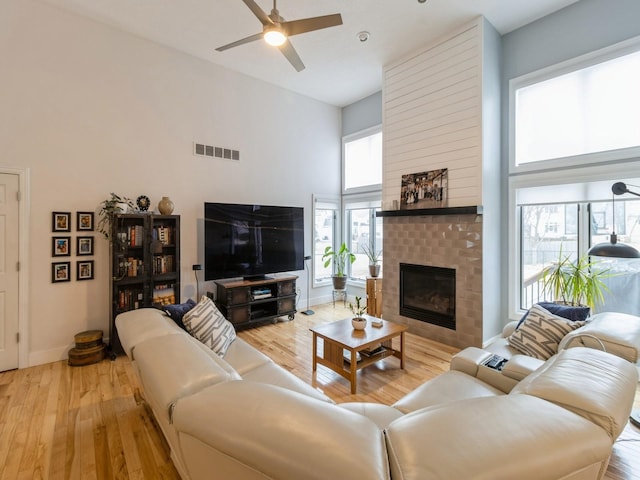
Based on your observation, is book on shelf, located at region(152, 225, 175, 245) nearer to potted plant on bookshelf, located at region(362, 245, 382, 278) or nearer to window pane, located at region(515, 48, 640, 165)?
potted plant on bookshelf, located at region(362, 245, 382, 278)

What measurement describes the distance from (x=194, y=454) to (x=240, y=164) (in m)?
4.36

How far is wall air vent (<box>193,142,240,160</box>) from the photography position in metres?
4.27

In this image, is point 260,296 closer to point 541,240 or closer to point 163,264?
point 163,264

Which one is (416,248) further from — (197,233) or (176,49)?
(176,49)

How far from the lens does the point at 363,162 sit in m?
5.78

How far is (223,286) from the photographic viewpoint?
13.6 ft

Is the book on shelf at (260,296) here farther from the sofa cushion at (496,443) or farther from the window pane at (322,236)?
the sofa cushion at (496,443)

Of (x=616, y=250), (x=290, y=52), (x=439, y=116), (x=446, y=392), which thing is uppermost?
(x=290, y=52)

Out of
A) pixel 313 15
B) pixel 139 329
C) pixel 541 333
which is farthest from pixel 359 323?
pixel 313 15

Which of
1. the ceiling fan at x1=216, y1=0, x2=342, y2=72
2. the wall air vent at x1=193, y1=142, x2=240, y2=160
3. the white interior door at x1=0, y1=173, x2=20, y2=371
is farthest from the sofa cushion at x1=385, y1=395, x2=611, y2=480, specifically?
the wall air vent at x1=193, y1=142, x2=240, y2=160

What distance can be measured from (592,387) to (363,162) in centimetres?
524

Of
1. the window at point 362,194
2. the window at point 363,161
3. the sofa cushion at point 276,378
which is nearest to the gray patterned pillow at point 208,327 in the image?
the sofa cushion at point 276,378

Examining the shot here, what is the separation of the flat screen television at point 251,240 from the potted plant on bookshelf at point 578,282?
3462mm

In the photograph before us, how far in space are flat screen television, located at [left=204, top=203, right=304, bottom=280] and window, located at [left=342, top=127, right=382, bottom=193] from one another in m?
1.46
